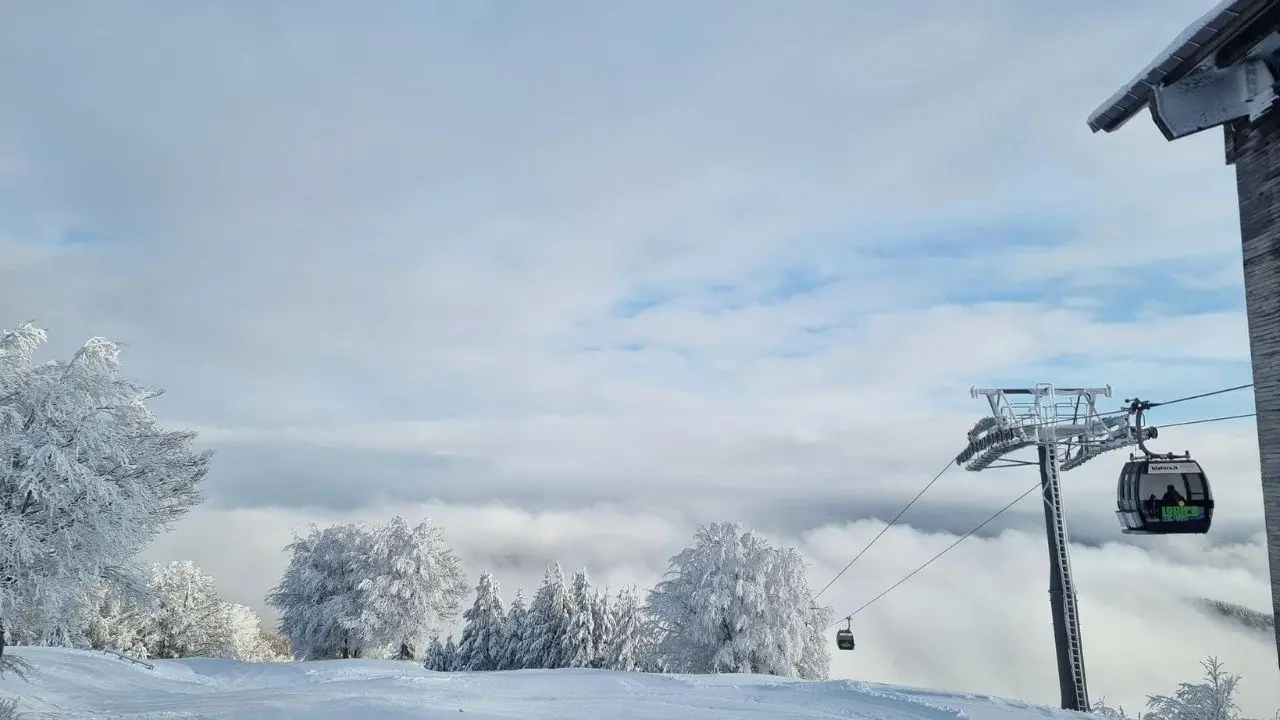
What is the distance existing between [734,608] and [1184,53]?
37289 millimetres

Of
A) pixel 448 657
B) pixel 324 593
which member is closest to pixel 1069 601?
pixel 448 657

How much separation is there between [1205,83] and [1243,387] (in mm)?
7320

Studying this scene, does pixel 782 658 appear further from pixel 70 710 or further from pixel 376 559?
pixel 70 710

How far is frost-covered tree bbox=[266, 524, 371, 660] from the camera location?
51.7m

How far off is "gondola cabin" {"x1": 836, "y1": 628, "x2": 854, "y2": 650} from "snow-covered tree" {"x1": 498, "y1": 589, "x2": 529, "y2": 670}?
28.9 m

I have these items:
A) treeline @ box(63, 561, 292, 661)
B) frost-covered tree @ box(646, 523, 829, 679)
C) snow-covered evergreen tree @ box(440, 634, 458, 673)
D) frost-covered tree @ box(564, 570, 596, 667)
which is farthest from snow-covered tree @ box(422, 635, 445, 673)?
treeline @ box(63, 561, 292, 661)

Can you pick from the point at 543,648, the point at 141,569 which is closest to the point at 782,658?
the point at 543,648

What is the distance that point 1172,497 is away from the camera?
1062 cm

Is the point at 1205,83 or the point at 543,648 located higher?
the point at 1205,83

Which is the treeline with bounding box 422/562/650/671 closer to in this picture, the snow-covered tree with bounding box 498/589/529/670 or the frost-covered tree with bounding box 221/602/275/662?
the snow-covered tree with bounding box 498/589/529/670

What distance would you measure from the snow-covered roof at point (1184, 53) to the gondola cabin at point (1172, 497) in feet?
19.6

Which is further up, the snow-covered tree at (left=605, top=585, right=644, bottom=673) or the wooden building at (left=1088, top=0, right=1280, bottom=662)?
the wooden building at (left=1088, top=0, right=1280, bottom=662)

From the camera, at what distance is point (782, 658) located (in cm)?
4059

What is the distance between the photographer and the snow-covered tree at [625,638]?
50.4 meters
